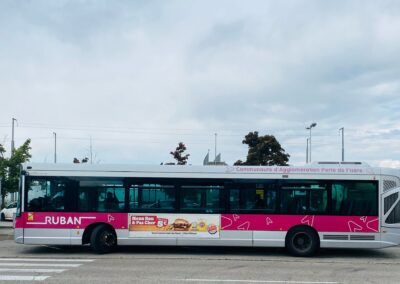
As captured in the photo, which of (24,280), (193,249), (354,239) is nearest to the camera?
(24,280)

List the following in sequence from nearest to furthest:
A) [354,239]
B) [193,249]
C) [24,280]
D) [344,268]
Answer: [24,280] < [344,268] < [354,239] < [193,249]

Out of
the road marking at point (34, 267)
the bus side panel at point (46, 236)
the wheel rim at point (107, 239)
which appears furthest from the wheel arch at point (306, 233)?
the bus side panel at point (46, 236)

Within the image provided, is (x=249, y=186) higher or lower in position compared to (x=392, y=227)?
higher

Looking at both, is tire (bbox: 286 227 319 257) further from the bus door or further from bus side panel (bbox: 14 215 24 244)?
bus side panel (bbox: 14 215 24 244)

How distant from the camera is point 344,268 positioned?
11.2 m

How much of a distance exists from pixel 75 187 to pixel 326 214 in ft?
24.0

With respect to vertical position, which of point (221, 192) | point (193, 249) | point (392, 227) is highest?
point (221, 192)

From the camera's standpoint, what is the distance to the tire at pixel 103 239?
13.4 meters

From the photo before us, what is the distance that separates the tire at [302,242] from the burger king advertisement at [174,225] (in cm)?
209

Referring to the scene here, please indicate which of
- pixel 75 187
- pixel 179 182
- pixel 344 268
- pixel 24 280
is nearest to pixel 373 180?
pixel 344 268

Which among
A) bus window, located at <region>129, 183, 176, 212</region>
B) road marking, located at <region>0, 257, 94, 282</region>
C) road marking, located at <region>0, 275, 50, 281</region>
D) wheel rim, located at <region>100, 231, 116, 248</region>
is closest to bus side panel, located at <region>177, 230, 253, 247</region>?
bus window, located at <region>129, 183, 176, 212</region>

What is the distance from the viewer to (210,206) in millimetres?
13594

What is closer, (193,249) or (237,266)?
(237,266)

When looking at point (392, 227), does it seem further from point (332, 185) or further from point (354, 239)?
point (332, 185)
